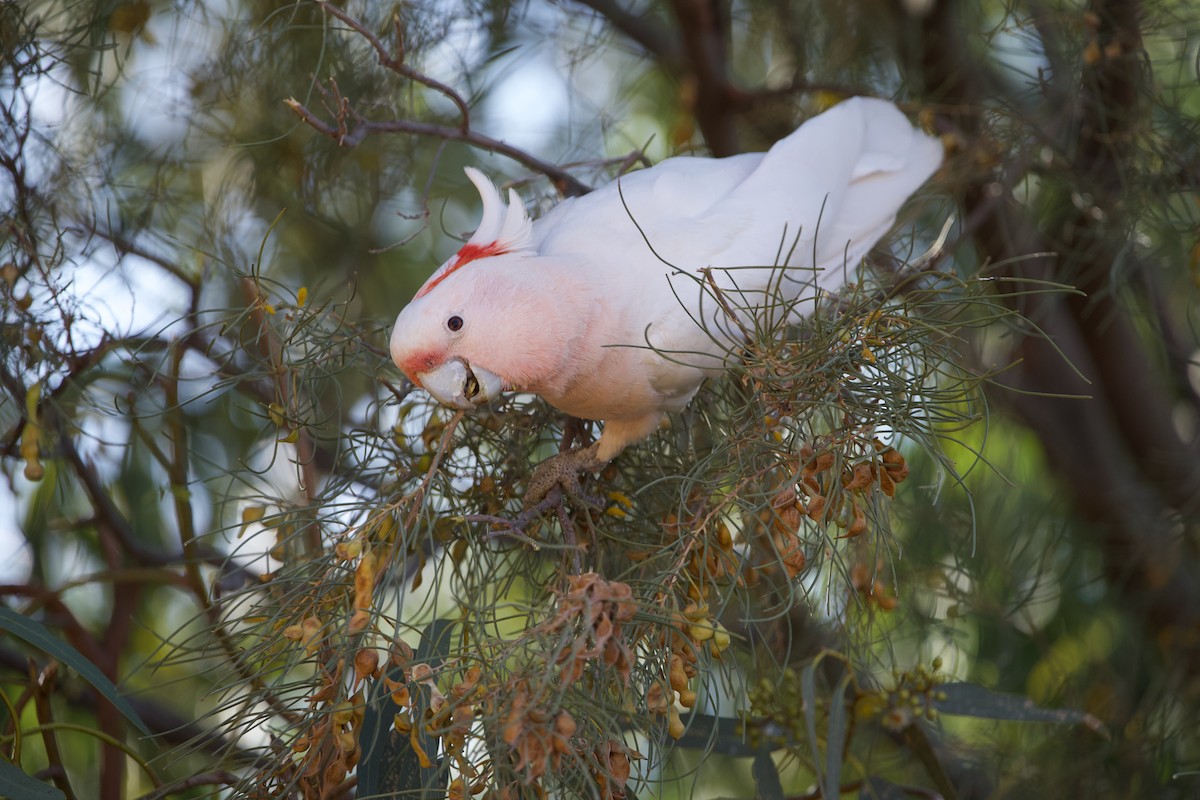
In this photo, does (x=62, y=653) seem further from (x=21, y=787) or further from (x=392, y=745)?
(x=392, y=745)

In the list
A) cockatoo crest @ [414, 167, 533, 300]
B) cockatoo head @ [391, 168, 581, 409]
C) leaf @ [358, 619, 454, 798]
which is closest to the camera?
leaf @ [358, 619, 454, 798]

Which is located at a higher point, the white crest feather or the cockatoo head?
the white crest feather

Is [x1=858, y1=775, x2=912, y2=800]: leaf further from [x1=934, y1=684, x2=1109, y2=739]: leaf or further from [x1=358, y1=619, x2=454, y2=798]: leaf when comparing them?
[x1=358, y1=619, x2=454, y2=798]: leaf

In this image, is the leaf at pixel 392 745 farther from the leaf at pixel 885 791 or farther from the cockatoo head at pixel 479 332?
the leaf at pixel 885 791

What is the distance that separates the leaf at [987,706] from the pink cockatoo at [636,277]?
0.36 m

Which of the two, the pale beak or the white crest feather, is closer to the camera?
the pale beak

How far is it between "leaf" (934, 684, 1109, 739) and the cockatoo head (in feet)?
1.55

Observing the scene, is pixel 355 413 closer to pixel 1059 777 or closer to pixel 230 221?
pixel 230 221

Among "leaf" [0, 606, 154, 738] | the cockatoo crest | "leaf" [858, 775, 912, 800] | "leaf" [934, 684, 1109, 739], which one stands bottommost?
"leaf" [858, 775, 912, 800]

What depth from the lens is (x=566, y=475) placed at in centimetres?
100

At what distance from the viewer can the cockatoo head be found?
2.82 ft

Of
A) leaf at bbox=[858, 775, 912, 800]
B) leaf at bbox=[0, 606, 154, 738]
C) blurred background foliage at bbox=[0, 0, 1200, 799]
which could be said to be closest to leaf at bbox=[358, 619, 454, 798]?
blurred background foliage at bbox=[0, 0, 1200, 799]

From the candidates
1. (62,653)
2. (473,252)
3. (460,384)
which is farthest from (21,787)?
(473,252)

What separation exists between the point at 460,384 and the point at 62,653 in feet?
1.17
